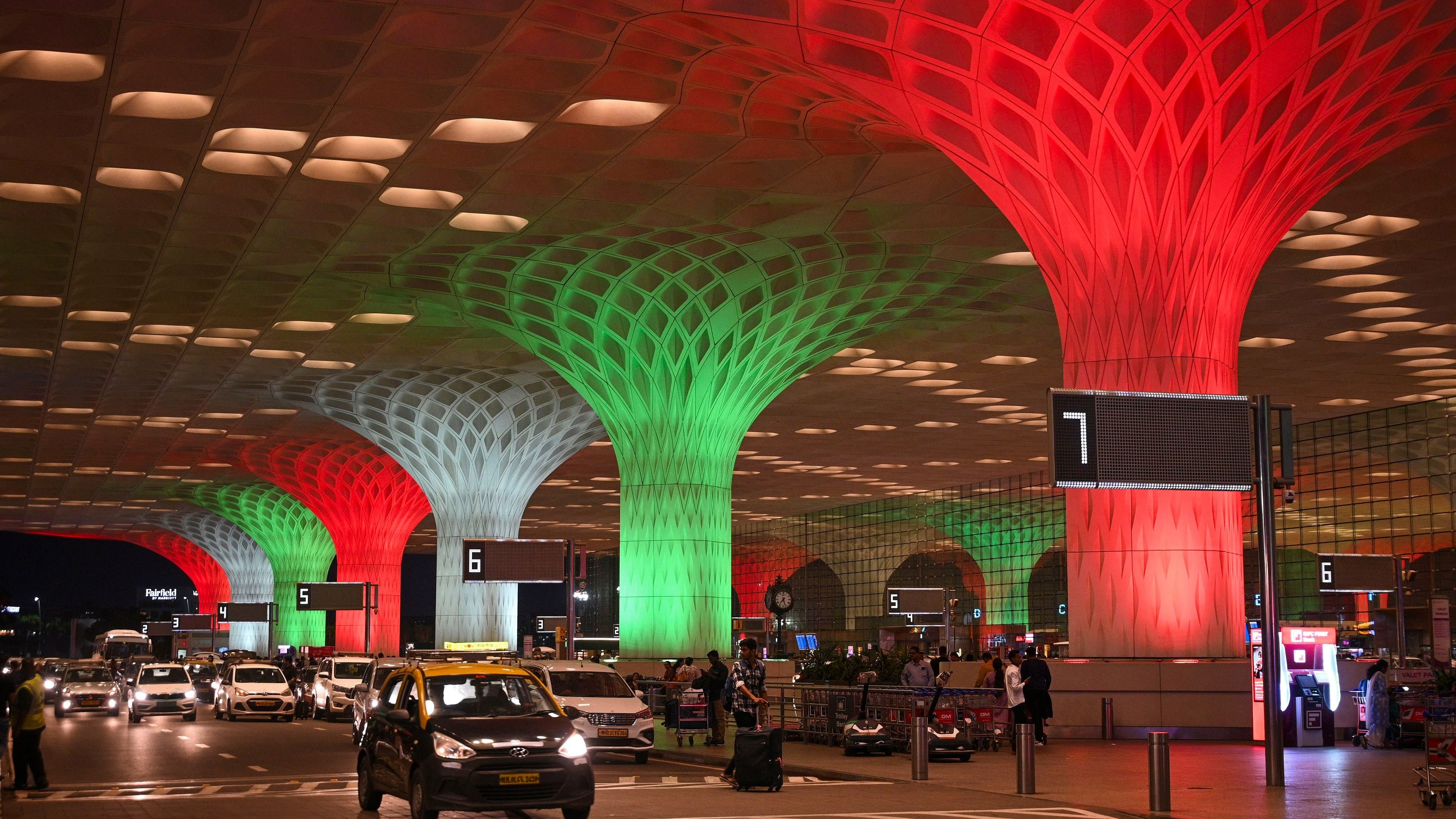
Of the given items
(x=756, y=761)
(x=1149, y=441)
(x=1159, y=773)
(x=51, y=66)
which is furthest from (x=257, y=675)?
(x=1159, y=773)

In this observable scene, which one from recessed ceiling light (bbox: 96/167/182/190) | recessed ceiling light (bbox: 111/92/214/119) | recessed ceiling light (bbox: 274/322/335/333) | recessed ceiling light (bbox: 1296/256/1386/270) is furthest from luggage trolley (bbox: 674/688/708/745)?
recessed ceiling light (bbox: 1296/256/1386/270)

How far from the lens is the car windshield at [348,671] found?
3984cm

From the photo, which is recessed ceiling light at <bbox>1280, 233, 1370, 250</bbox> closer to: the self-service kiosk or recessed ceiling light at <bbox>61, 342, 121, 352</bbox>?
the self-service kiosk

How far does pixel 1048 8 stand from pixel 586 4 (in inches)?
207

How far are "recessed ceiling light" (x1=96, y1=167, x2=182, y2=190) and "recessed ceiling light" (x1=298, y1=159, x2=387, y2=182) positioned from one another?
210cm

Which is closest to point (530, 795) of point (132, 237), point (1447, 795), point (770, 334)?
point (1447, 795)

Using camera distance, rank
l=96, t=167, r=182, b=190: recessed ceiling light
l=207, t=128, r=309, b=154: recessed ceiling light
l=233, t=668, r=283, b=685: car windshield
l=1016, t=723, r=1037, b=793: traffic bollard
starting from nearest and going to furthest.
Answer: l=1016, t=723, r=1037, b=793: traffic bollard, l=207, t=128, r=309, b=154: recessed ceiling light, l=96, t=167, r=182, b=190: recessed ceiling light, l=233, t=668, r=283, b=685: car windshield

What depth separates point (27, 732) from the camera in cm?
1908

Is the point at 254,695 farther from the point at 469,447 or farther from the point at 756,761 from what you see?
the point at 756,761

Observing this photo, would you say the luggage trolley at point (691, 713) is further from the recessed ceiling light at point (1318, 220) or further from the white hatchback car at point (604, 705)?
the recessed ceiling light at point (1318, 220)

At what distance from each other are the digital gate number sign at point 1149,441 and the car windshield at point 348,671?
28.7 meters

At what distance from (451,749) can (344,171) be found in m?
13.0

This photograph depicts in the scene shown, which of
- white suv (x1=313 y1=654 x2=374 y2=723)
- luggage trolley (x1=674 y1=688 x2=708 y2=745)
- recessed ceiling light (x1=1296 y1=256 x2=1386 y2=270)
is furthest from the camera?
white suv (x1=313 y1=654 x2=374 y2=723)

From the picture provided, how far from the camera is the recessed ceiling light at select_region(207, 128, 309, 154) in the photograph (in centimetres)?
2211
